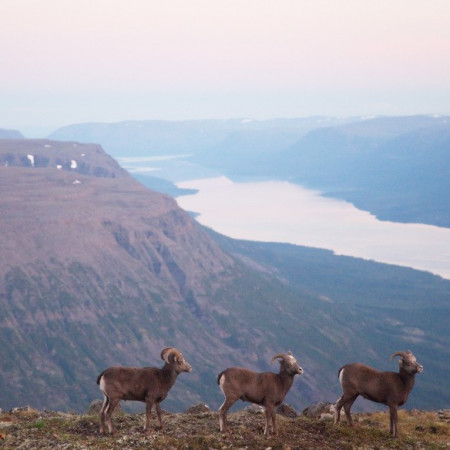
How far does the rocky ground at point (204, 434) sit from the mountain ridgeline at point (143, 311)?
7659 cm

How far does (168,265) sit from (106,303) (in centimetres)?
2615

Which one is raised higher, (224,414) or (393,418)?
(224,414)

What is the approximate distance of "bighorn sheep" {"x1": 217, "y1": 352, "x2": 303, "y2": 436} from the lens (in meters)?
26.9

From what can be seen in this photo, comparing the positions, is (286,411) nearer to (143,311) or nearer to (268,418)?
(268,418)

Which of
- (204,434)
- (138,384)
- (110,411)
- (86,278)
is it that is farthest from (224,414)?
(86,278)

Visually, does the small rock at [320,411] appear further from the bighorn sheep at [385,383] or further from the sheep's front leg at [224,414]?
the sheep's front leg at [224,414]

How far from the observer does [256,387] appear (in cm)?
2711

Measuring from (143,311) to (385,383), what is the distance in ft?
398

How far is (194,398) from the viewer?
11306 cm

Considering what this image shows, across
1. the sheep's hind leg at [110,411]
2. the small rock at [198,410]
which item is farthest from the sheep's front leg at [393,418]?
the sheep's hind leg at [110,411]

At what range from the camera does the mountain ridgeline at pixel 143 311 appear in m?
123

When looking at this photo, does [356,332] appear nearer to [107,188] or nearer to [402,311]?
[402,311]

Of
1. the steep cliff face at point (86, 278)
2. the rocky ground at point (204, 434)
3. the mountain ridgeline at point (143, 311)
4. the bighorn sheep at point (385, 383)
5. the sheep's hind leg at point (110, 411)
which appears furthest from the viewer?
the mountain ridgeline at point (143, 311)

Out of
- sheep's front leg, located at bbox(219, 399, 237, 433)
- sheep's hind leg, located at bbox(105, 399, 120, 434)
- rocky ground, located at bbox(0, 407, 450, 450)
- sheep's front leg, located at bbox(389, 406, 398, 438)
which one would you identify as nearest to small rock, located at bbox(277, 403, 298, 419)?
rocky ground, located at bbox(0, 407, 450, 450)
